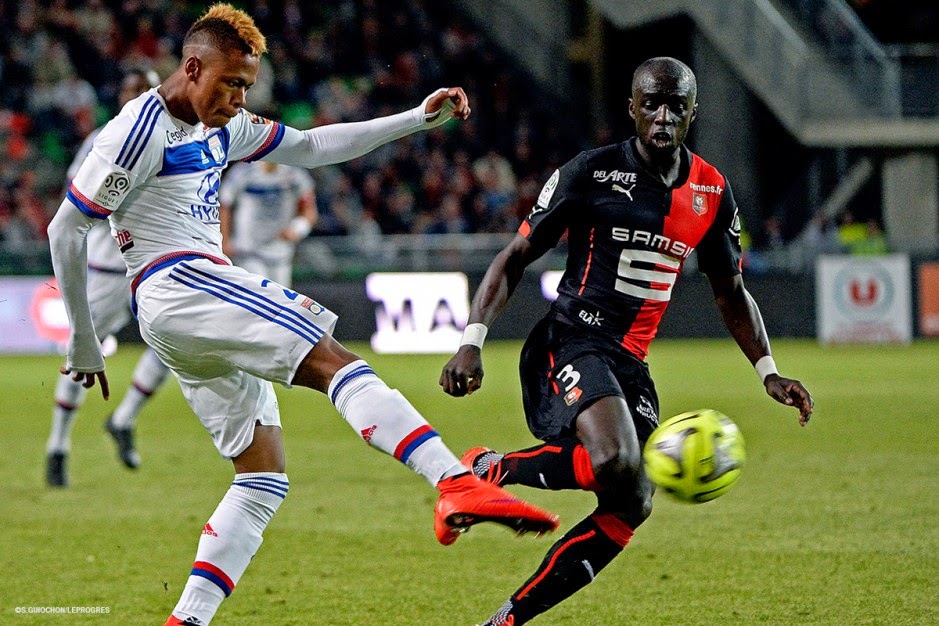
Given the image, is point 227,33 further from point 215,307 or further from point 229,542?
point 229,542

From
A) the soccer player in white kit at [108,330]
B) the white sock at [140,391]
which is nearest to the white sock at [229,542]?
the soccer player in white kit at [108,330]

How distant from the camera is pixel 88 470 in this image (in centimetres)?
924

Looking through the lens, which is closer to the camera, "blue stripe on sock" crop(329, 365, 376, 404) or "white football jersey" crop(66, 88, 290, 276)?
"blue stripe on sock" crop(329, 365, 376, 404)

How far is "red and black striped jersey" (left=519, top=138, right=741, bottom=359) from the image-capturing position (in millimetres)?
4770

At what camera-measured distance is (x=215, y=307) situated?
399 cm

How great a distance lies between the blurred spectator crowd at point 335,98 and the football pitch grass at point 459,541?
10.3 m

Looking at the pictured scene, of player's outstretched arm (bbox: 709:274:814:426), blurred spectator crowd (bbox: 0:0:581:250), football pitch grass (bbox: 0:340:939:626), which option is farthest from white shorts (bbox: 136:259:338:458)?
blurred spectator crowd (bbox: 0:0:581:250)

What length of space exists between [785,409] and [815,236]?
9985mm

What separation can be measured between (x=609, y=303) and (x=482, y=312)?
1.75 ft

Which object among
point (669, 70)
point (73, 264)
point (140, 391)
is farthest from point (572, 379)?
point (140, 391)

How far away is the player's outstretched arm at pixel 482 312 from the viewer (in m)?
4.20

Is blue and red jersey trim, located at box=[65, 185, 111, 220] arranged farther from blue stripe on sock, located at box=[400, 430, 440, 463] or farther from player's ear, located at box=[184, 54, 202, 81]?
blue stripe on sock, located at box=[400, 430, 440, 463]

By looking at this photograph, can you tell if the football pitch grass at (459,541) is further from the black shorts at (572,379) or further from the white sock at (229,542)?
the black shorts at (572,379)

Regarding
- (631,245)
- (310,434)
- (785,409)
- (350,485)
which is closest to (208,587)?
(631,245)
